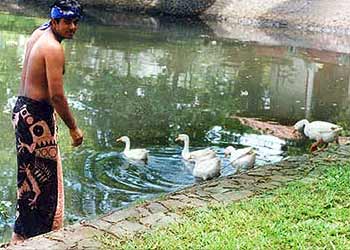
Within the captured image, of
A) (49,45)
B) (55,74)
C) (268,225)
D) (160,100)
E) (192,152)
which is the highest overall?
(49,45)

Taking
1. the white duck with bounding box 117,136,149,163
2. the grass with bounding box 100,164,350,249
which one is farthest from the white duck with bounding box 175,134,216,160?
the grass with bounding box 100,164,350,249

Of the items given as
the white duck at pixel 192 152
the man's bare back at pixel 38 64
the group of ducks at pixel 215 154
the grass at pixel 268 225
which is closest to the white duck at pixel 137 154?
the group of ducks at pixel 215 154

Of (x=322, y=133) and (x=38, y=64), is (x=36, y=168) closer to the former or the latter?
(x=38, y=64)

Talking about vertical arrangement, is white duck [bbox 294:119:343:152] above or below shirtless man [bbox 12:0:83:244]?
below

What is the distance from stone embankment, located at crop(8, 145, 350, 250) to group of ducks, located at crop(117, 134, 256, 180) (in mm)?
1049

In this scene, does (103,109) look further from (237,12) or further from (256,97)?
(237,12)

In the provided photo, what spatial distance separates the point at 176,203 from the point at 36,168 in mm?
1106

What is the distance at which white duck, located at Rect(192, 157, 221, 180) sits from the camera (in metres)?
7.48

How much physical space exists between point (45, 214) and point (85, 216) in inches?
55.4

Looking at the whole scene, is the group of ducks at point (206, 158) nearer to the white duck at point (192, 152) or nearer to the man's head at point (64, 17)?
the white duck at point (192, 152)

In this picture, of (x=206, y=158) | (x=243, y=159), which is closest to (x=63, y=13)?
(x=206, y=158)

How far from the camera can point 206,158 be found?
7.73m

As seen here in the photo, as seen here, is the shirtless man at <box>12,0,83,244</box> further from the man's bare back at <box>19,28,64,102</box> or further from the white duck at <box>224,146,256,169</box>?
the white duck at <box>224,146,256,169</box>

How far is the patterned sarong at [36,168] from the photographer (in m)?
4.70
